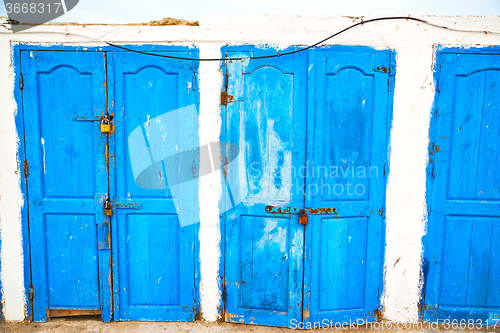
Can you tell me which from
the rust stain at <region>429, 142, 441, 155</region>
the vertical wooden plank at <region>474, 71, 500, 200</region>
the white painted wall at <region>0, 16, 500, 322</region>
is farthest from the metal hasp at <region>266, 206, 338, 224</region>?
the vertical wooden plank at <region>474, 71, 500, 200</region>

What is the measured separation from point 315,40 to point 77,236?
9.84 ft

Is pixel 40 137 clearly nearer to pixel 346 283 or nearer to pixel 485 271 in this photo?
pixel 346 283

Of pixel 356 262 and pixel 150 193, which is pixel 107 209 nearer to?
pixel 150 193

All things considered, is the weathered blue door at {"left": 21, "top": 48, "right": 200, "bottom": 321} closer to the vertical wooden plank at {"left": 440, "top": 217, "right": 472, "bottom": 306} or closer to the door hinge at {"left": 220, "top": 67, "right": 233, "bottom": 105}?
the door hinge at {"left": 220, "top": 67, "right": 233, "bottom": 105}

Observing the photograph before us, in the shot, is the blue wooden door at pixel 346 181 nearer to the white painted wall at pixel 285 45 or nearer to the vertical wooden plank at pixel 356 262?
the vertical wooden plank at pixel 356 262

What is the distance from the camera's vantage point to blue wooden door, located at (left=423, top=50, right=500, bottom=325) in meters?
2.68

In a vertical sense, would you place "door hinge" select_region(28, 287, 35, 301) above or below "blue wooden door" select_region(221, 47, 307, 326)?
below

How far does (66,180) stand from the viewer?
9.23ft

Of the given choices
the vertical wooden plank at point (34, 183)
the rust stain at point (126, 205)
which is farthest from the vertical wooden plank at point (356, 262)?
the vertical wooden plank at point (34, 183)

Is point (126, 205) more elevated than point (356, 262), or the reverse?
point (126, 205)

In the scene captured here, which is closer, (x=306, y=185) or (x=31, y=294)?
(x=306, y=185)

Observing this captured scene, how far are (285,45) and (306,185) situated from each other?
1342 mm

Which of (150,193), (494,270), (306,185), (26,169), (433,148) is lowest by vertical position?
(494,270)

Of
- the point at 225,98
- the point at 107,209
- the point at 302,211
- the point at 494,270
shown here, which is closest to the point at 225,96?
the point at 225,98
